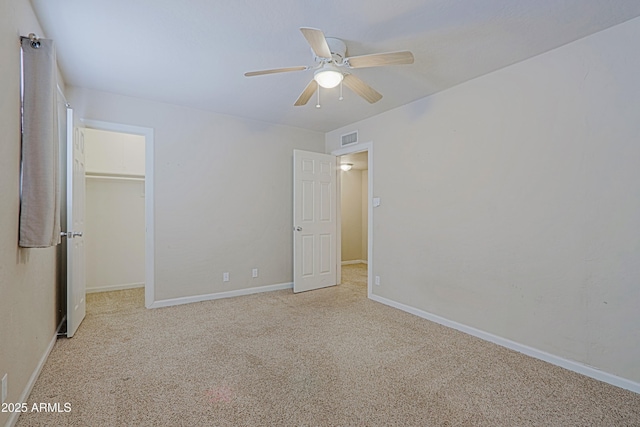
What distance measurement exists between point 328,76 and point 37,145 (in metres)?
1.93

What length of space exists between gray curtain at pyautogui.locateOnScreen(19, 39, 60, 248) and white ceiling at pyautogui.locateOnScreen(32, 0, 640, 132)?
1.43 feet

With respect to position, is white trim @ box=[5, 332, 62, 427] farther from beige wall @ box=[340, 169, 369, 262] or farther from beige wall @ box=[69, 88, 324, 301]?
beige wall @ box=[340, 169, 369, 262]

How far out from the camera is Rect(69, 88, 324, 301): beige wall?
149 inches

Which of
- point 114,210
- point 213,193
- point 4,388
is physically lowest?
point 4,388

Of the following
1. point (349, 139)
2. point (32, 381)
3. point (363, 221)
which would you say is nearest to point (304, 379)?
point (32, 381)

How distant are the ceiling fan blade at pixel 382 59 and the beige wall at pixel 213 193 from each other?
2537mm

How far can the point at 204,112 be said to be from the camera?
13.4 feet

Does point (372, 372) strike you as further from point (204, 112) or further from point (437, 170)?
point (204, 112)

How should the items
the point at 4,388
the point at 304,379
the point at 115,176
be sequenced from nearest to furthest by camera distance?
the point at 4,388, the point at 304,379, the point at 115,176

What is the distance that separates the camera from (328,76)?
7.64 ft

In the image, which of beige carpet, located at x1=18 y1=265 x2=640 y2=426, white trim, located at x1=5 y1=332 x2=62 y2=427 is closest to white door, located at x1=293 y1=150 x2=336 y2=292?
beige carpet, located at x1=18 y1=265 x2=640 y2=426

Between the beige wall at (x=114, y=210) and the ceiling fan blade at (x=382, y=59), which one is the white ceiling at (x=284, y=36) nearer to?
the ceiling fan blade at (x=382, y=59)

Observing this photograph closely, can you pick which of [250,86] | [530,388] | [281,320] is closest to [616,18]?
[530,388]

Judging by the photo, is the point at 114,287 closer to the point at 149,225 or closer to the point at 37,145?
the point at 149,225
